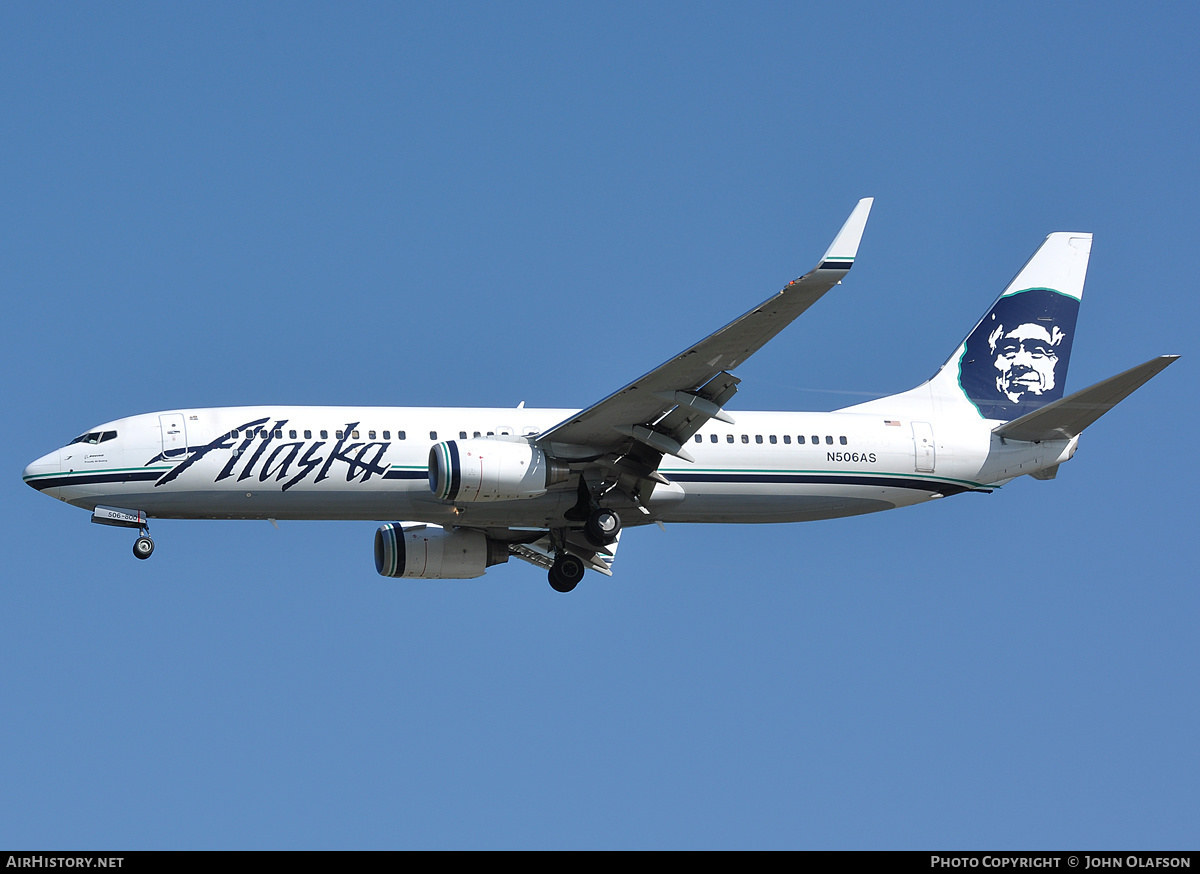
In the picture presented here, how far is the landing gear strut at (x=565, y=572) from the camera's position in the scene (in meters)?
40.0

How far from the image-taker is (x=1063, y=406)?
3853cm

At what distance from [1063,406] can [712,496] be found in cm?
875

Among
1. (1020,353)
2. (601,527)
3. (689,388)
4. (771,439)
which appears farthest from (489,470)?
(1020,353)

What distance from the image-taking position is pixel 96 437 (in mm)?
36969

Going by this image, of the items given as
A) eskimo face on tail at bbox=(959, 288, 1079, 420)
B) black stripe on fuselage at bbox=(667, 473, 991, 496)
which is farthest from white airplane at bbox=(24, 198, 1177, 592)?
eskimo face on tail at bbox=(959, 288, 1079, 420)

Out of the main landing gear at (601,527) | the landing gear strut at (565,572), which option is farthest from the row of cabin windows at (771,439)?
the landing gear strut at (565,572)

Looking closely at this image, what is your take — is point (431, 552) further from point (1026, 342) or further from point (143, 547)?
point (1026, 342)

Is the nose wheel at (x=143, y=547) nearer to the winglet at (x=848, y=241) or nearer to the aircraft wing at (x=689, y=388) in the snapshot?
the aircraft wing at (x=689, y=388)

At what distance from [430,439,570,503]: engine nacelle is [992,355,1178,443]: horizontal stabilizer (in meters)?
11.9

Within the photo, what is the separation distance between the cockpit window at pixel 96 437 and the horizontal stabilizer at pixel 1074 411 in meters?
21.4

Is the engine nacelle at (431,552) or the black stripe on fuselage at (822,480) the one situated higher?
the black stripe on fuselage at (822,480)

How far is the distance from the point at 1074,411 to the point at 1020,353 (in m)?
4.55

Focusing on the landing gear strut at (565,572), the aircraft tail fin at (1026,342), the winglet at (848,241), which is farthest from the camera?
the aircraft tail fin at (1026,342)
